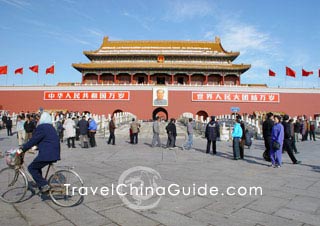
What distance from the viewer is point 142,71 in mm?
31641

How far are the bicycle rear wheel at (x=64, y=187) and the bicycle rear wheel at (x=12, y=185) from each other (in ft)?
1.31

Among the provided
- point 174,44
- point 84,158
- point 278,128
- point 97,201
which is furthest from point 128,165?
point 174,44

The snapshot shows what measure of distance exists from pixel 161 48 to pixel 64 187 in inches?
1257

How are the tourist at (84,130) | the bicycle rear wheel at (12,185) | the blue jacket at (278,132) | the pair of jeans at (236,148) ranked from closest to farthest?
the bicycle rear wheel at (12,185) < the blue jacket at (278,132) < the pair of jeans at (236,148) < the tourist at (84,130)

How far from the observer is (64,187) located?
3678mm

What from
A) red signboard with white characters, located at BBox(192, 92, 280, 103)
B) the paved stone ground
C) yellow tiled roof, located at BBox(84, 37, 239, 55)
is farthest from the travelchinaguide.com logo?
yellow tiled roof, located at BBox(84, 37, 239, 55)

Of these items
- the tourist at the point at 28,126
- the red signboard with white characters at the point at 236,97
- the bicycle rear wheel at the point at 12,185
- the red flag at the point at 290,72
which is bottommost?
the bicycle rear wheel at the point at 12,185

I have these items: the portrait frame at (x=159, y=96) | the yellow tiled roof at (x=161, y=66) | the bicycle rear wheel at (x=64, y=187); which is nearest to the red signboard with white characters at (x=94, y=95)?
the portrait frame at (x=159, y=96)

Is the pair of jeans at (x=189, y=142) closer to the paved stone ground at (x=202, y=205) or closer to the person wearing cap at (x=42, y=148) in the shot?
the paved stone ground at (x=202, y=205)

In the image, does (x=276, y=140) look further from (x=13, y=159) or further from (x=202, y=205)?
(x=13, y=159)

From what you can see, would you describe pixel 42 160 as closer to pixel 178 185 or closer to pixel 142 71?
pixel 178 185

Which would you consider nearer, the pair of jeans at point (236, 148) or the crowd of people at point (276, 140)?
the crowd of people at point (276, 140)

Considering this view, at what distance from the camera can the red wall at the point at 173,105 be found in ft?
92.4

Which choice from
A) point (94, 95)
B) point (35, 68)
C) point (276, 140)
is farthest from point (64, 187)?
point (35, 68)
